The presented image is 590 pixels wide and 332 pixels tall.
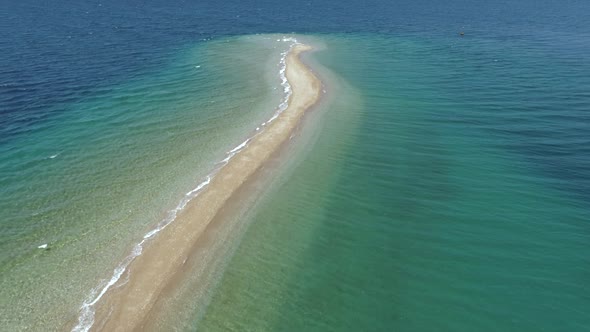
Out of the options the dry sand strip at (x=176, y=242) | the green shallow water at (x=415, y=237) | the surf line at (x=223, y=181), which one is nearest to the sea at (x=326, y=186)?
the green shallow water at (x=415, y=237)

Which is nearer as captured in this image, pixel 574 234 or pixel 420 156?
pixel 574 234

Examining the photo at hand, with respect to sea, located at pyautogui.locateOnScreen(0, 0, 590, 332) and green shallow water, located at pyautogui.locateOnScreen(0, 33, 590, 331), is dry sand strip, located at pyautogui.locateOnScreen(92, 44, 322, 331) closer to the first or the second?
sea, located at pyautogui.locateOnScreen(0, 0, 590, 332)

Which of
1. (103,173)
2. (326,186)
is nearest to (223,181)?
(326,186)

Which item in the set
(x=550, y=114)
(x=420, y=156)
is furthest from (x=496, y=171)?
(x=550, y=114)

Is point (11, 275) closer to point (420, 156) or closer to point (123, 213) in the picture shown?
point (123, 213)

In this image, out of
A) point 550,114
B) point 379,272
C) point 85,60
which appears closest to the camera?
point 379,272

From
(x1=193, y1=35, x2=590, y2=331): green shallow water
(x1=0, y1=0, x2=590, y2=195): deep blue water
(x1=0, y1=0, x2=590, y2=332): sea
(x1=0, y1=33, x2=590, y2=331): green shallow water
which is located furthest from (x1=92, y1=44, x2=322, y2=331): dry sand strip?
(x1=0, y1=0, x2=590, y2=195): deep blue water

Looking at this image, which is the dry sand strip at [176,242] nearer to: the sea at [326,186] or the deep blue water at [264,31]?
the sea at [326,186]
